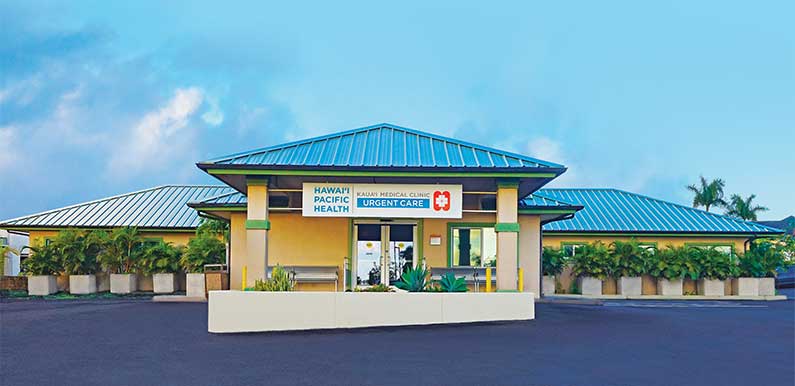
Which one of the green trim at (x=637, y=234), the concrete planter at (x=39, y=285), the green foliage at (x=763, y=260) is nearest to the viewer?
the concrete planter at (x=39, y=285)

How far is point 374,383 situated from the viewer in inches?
325

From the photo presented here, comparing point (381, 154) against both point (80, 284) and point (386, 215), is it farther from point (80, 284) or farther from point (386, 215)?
point (80, 284)

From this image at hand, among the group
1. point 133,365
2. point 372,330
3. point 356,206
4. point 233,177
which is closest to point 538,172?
point 356,206

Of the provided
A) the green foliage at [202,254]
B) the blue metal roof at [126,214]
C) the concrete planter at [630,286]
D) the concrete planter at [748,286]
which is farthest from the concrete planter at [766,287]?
the blue metal roof at [126,214]

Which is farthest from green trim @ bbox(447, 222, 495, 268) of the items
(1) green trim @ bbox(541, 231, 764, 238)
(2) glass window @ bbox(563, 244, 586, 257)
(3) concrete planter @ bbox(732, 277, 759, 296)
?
(3) concrete planter @ bbox(732, 277, 759, 296)

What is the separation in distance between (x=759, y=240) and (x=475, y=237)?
1556cm

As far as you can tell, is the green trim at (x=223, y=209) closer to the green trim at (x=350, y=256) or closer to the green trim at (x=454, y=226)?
the green trim at (x=350, y=256)

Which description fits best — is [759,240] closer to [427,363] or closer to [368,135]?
[368,135]

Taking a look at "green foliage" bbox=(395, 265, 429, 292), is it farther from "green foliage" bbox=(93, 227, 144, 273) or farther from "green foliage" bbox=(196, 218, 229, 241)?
"green foliage" bbox=(93, 227, 144, 273)

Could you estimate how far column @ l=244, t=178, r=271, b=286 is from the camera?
1748 cm

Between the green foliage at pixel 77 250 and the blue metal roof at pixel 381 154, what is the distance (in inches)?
432

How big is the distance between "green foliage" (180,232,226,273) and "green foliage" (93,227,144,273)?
225cm

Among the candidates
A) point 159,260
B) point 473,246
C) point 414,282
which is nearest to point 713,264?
point 473,246

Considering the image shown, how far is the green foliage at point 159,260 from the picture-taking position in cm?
2573
